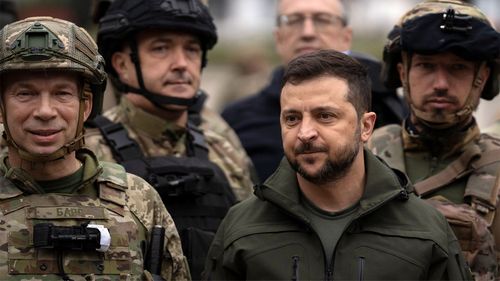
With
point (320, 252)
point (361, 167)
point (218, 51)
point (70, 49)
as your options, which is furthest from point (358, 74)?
point (218, 51)

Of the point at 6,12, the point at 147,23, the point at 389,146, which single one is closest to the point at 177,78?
the point at 147,23

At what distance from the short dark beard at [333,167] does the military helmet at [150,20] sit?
2125 mm

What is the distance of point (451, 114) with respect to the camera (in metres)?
7.98

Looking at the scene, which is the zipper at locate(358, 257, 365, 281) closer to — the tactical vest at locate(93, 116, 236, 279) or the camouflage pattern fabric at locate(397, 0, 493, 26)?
the tactical vest at locate(93, 116, 236, 279)

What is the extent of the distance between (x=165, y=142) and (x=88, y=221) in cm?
196

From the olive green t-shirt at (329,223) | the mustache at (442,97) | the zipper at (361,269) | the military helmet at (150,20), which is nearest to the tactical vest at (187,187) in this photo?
the military helmet at (150,20)

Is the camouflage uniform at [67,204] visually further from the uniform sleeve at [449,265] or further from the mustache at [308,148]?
the uniform sleeve at [449,265]

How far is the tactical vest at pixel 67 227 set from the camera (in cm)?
671

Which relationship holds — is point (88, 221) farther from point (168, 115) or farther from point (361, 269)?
point (168, 115)

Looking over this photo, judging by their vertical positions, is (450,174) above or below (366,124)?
below

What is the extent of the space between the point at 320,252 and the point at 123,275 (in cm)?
99

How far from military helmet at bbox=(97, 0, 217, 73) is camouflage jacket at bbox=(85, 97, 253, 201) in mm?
428

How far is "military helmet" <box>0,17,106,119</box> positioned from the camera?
22.1 feet

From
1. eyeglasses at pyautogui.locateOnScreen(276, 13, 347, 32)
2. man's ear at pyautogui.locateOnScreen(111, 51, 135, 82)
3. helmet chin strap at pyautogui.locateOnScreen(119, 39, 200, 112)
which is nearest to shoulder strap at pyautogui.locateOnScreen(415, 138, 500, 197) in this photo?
helmet chin strap at pyautogui.locateOnScreen(119, 39, 200, 112)
